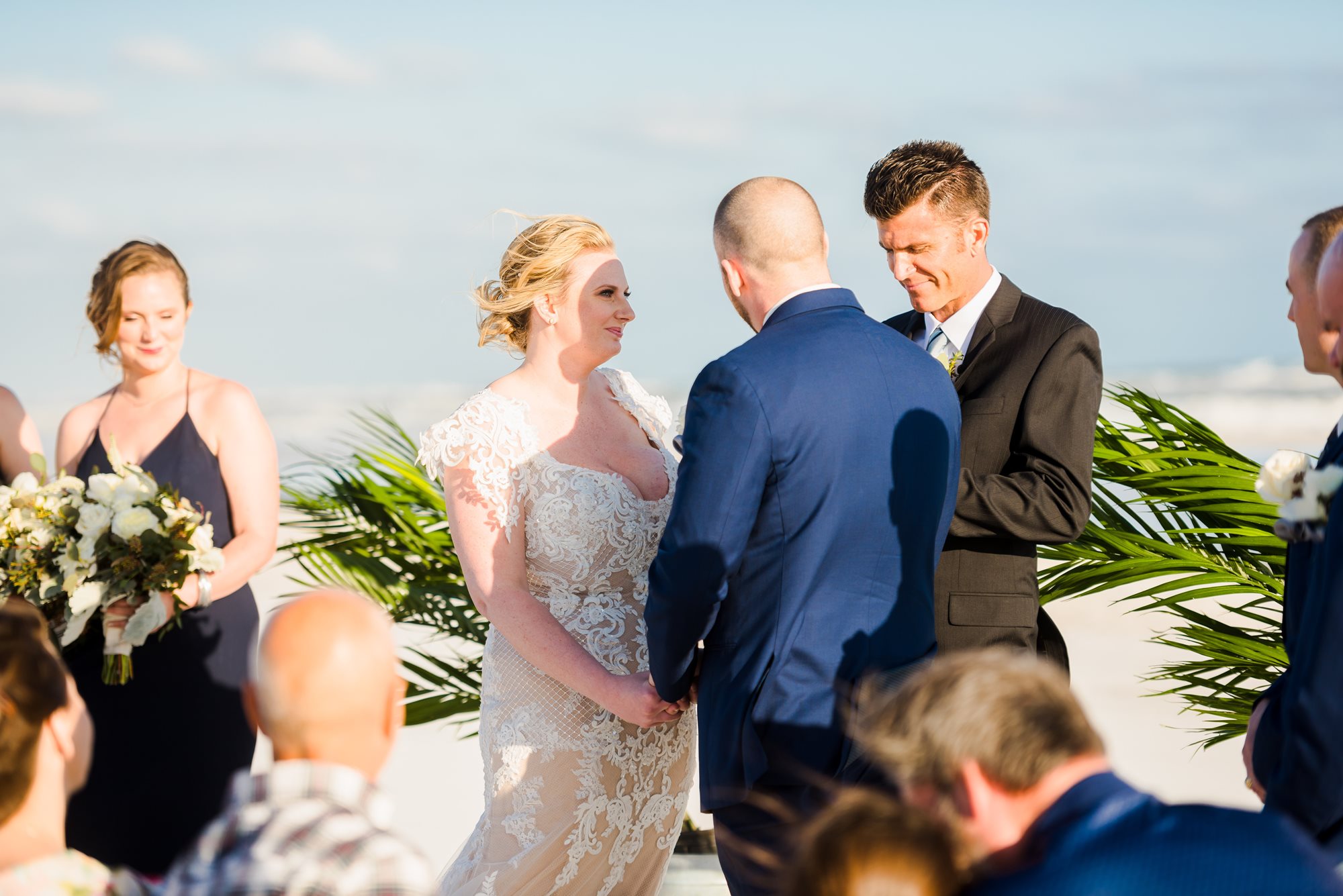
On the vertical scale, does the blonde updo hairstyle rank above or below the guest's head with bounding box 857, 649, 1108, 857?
above

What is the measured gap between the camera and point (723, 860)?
3.14 meters

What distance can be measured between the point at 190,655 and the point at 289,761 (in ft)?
6.81

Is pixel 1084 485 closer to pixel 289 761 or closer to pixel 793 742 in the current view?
pixel 793 742

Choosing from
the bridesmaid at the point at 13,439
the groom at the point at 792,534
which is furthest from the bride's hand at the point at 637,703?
the bridesmaid at the point at 13,439

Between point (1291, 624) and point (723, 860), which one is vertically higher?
point (1291, 624)

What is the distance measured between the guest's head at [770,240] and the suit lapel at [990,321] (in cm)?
73

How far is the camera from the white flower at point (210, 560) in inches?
143

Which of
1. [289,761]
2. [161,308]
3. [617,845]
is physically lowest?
[617,845]

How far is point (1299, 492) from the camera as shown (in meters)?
2.57

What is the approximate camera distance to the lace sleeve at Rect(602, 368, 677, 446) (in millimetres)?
4141

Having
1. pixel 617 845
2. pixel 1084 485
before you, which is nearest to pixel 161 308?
pixel 617 845

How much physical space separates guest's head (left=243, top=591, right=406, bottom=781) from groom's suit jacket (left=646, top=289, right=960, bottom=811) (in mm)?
965

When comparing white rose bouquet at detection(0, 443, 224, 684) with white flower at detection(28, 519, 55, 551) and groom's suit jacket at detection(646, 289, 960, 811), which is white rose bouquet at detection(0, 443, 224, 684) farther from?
groom's suit jacket at detection(646, 289, 960, 811)

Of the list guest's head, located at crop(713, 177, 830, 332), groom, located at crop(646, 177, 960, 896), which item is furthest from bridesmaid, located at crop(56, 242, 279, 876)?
guest's head, located at crop(713, 177, 830, 332)
